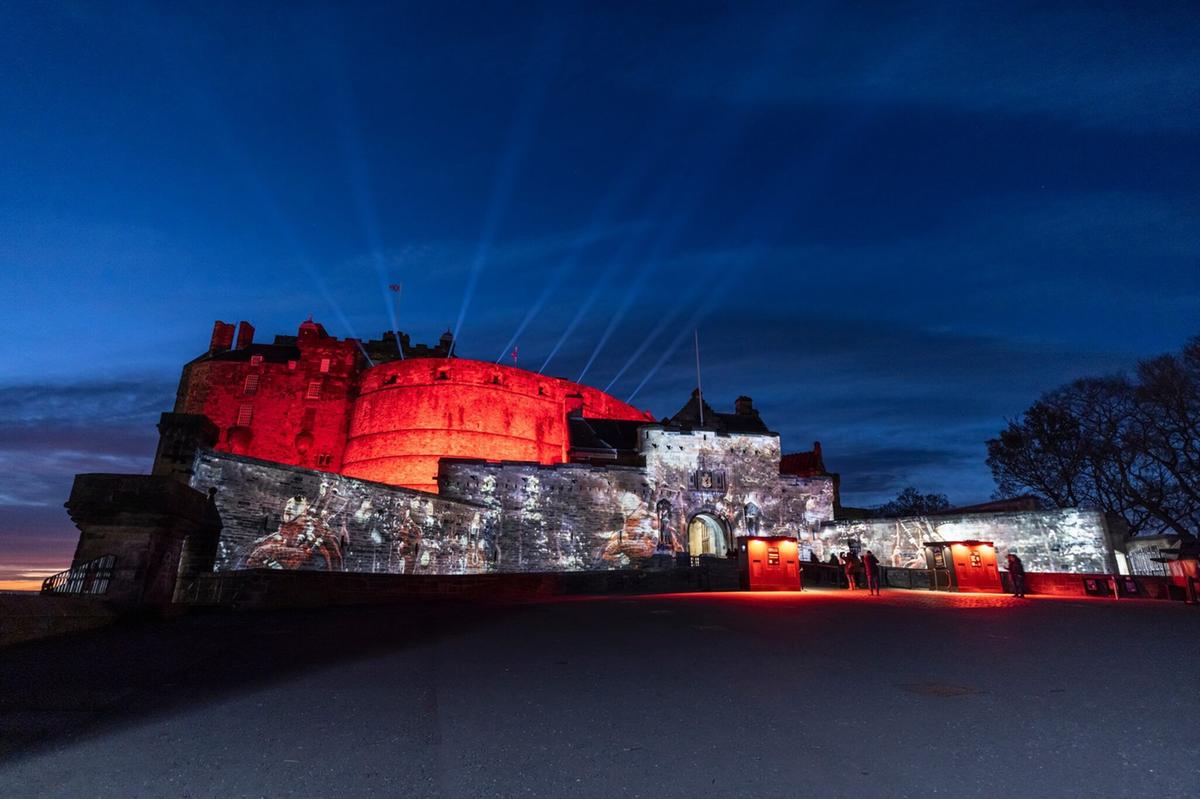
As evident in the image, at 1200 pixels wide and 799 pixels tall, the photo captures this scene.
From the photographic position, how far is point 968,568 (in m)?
19.4

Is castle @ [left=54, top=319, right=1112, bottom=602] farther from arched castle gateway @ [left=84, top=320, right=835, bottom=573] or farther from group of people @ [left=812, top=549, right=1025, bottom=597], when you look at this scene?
group of people @ [left=812, top=549, right=1025, bottom=597]

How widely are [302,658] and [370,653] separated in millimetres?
622

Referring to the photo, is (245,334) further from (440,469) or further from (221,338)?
(440,469)

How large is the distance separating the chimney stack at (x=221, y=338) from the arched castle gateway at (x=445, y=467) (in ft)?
0.46

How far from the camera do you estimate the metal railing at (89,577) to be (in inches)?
285

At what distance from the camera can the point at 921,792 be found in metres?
2.74

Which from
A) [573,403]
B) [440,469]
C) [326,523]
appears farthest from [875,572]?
[573,403]

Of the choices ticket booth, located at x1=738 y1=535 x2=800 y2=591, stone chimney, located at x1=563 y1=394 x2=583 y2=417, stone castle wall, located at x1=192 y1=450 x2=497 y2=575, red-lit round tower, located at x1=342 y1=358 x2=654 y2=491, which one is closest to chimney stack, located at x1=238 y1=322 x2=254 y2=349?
red-lit round tower, located at x1=342 y1=358 x2=654 y2=491

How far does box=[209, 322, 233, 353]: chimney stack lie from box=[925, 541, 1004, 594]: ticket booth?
145 ft

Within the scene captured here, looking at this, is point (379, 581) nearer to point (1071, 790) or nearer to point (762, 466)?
point (1071, 790)

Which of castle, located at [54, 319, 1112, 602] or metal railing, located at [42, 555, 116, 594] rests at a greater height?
castle, located at [54, 319, 1112, 602]

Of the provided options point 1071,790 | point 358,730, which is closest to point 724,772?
point 1071,790

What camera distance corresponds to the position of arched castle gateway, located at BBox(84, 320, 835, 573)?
1667 centimetres

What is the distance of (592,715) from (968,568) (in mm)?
20245
